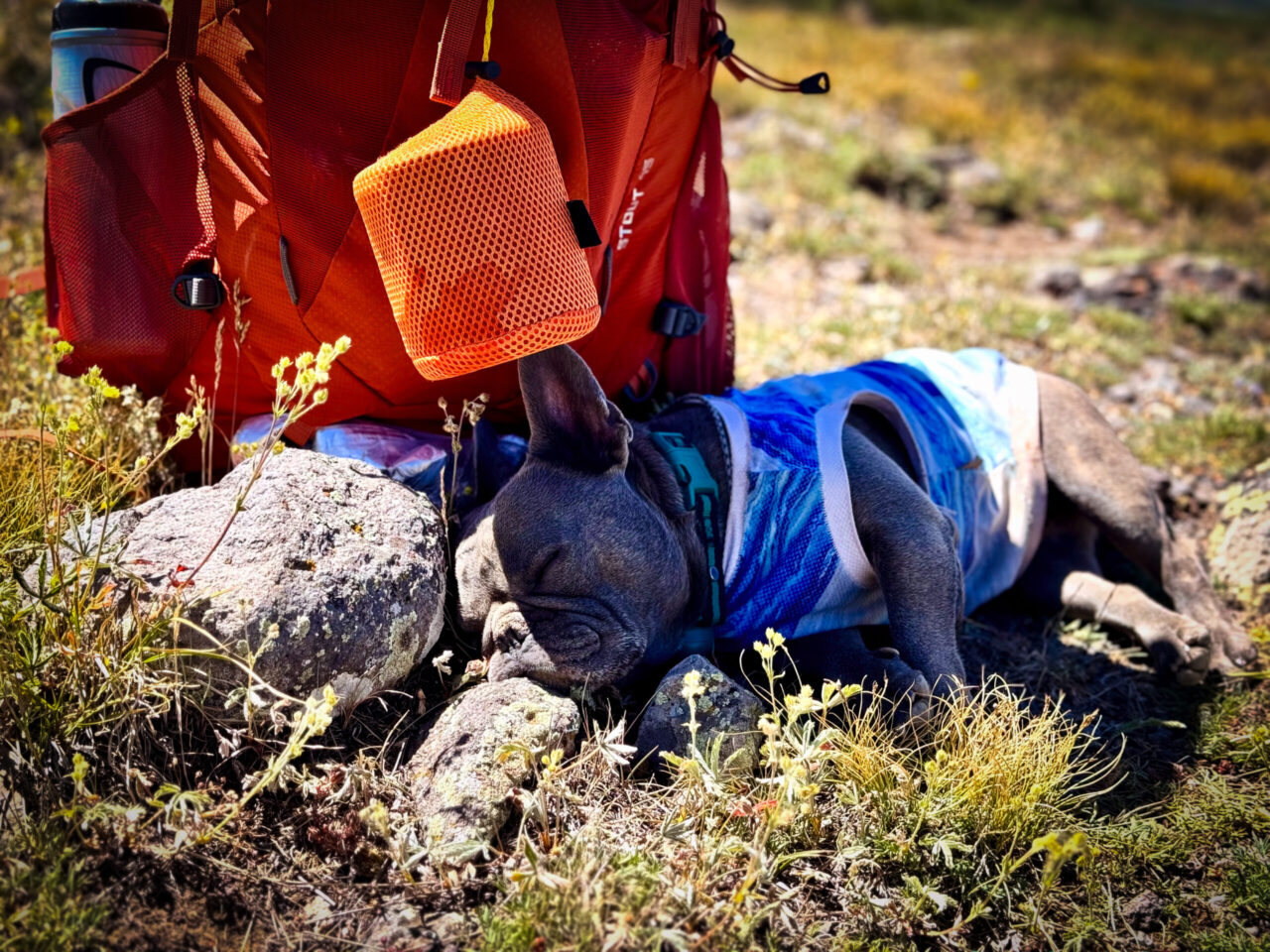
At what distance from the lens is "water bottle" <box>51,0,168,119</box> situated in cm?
299

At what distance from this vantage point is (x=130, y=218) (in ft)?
9.75

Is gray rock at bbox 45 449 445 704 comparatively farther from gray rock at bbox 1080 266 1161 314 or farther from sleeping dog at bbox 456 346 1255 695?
gray rock at bbox 1080 266 1161 314

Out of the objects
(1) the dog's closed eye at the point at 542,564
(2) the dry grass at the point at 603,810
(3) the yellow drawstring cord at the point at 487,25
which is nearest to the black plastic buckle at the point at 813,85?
(3) the yellow drawstring cord at the point at 487,25

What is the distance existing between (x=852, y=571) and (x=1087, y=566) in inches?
63.5

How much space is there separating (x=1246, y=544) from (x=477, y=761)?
345 centimetres

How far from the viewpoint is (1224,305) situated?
6.63m

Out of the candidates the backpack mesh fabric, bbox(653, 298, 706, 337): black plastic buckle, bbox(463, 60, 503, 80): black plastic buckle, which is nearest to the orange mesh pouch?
bbox(463, 60, 503, 80): black plastic buckle

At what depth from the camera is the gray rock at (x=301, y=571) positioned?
2.44 meters

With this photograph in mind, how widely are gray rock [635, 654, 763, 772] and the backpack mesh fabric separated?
4.01ft

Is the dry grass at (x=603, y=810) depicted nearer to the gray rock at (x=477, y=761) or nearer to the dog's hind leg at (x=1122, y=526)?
the gray rock at (x=477, y=761)

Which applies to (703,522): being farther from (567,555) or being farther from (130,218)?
(130,218)

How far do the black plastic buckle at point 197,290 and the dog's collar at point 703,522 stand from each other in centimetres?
146

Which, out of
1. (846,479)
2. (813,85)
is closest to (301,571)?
(846,479)

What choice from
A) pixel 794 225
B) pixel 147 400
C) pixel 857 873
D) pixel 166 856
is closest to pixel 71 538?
pixel 147 400
